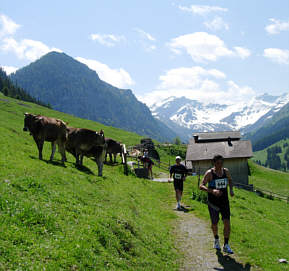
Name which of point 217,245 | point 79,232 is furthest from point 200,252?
point 79,232

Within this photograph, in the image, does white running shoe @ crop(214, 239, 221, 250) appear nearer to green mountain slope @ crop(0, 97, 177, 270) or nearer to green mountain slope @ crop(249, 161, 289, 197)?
green mountain slope @ crop(0, 97, 177, 270)

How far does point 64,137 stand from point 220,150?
164 ft

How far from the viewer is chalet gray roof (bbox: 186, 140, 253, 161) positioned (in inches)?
2458

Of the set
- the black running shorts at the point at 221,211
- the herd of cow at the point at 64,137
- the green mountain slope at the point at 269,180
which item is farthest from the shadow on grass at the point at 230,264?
the green mountain slope at the point at 269,180

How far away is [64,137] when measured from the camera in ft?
67.2

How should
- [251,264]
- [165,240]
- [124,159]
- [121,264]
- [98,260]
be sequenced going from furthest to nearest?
1. [124,159]
2. [165,240]
3. [251,264]
4. [121,264]
5. [98,260]

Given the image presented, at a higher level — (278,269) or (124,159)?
(124,159)

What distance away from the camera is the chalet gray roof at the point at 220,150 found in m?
62.4

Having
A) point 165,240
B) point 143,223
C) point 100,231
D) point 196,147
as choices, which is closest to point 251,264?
point 165,240

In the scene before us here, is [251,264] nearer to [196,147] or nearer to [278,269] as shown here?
[278,269]

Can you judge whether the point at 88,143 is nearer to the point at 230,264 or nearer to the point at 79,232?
the point at 79,232

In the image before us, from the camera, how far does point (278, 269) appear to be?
36.0ft

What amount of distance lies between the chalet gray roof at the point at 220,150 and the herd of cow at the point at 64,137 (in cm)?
4346

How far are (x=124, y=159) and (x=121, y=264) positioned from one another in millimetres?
19397
